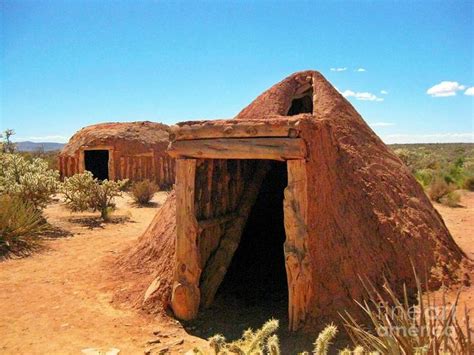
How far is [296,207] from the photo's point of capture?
14.2 ft

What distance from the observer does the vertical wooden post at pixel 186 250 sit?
4781 mm

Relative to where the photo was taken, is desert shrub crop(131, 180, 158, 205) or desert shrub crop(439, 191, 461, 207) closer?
desert shrub crop(439, 191, 461, 207)

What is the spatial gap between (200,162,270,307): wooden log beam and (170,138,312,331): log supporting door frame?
51 mm

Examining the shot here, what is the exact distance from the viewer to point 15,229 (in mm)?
7543

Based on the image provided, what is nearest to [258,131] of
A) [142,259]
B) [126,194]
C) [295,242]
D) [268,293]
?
[295,242]

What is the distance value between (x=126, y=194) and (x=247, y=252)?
9515 mm

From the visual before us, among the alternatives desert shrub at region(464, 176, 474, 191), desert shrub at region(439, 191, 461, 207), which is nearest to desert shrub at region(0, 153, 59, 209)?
desert shrub at region(439, 191, 461, 207)

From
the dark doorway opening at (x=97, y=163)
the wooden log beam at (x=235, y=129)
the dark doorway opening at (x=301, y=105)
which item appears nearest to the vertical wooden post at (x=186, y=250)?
the wooden log beam at (x=235, y=129)

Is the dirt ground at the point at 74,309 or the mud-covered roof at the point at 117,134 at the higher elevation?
the mud-covered roof at the point at 117,134

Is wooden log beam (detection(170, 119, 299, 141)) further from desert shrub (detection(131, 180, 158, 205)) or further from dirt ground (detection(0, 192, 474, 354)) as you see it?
desert shrub (detection(131, 180, 158, 205))

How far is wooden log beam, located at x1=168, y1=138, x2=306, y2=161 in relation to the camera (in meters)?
4.30

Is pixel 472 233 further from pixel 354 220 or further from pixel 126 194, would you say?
pixel 126 194

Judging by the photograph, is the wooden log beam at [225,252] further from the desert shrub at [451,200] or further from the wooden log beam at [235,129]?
the desert shrub at [451,200]

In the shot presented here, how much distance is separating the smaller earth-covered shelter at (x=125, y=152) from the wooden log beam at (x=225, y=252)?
10.2 m
